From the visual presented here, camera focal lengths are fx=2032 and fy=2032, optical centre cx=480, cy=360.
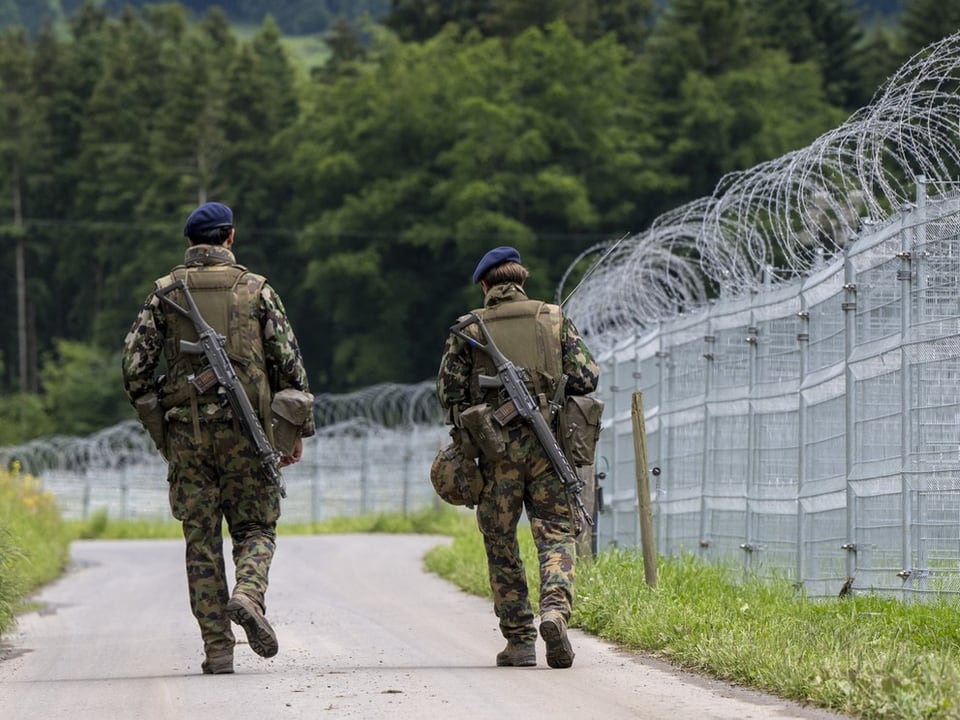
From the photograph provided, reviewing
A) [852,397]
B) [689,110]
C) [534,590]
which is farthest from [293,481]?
[689,110]

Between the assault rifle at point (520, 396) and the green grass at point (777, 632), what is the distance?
3.11 feet

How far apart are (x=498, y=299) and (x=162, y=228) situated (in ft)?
195

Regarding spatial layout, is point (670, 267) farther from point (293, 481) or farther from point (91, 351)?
point (91, 351)

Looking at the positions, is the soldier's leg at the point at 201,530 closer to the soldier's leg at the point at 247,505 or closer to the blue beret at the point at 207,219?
the soldier's leg at the point at 247,505

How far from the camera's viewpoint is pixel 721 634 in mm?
9258

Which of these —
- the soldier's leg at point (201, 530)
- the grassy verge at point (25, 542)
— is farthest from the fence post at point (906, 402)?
the grassy verge at point (25, 542)

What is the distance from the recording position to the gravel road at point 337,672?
769cm

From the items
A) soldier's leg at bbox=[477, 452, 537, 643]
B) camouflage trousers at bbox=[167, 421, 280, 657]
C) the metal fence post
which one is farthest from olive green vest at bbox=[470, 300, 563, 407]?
the metal fence post

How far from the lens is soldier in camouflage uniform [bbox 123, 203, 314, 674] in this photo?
29.7 ft

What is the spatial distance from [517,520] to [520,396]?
1.91 feet

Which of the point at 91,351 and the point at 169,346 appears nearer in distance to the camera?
the point at 169,346

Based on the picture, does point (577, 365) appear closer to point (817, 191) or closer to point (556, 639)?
point (556, 639)

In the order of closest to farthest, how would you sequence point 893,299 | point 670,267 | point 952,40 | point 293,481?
point 952,40 → point 893,299 → point 670,267 → point 293,481

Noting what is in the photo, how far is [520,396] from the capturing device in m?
9.21
